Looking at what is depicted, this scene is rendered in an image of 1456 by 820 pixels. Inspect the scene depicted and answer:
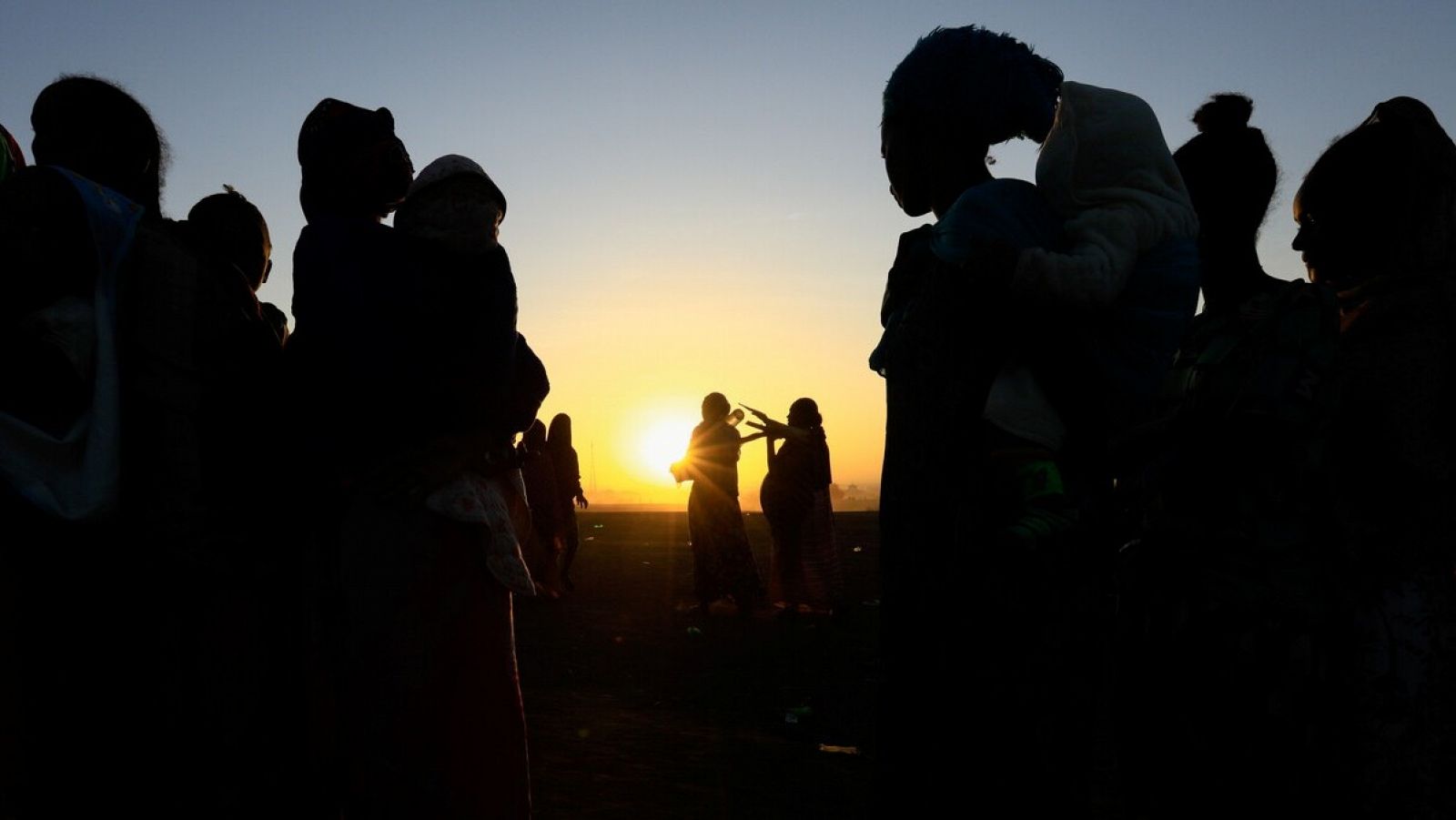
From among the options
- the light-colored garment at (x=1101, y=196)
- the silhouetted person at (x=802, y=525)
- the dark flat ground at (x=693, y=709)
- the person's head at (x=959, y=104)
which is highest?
the person's head at (x=959, y=104)

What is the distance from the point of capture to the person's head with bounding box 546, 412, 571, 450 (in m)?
16.5

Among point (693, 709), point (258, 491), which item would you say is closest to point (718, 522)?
point (693, 709)

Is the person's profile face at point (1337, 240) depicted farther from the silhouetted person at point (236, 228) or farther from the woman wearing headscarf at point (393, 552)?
the silhouetted person at point (236, 228)

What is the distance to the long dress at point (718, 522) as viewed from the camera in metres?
13.1

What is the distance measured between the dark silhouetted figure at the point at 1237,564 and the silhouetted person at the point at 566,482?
13.4m

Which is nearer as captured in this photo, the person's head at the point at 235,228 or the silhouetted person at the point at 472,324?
the silhouetted person at the point at 472,324

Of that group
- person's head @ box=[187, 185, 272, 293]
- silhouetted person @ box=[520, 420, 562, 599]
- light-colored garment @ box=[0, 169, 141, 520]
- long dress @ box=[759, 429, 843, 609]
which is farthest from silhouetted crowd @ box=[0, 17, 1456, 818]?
silhouetted person @ box=[520, 420, 562, 599]

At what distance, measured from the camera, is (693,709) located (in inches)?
303

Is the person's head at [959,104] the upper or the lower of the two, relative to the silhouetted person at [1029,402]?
upper

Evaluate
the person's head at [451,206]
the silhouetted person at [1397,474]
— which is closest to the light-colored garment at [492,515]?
the person's head at [451,206]

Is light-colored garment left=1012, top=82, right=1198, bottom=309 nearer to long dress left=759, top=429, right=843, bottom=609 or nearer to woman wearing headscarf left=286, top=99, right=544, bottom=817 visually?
woman wearing headscarf left=286, top=99, right=544, bottom=817

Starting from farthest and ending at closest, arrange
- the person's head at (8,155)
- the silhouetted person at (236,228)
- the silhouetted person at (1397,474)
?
the silhouetted person at (236,228)
the person's head at (8,155)
the silhouetted person at (1397,474)

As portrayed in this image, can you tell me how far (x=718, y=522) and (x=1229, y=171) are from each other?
34.9 feet

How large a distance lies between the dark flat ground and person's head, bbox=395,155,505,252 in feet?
5.68
